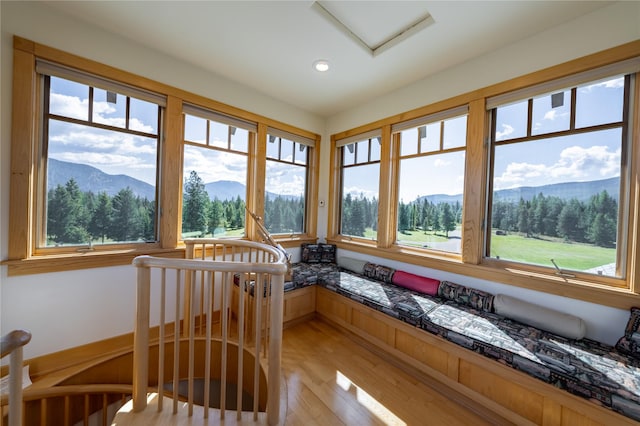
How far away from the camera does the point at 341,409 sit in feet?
5.67

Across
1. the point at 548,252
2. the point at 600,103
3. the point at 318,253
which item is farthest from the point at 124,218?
the point at 600,103

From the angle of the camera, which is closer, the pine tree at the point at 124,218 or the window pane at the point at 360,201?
the pine tree at the point at 124,218

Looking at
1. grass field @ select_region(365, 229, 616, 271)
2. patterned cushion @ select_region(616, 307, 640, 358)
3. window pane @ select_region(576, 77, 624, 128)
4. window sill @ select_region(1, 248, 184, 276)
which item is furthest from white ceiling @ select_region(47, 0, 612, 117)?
patterned cushion @ select_region(616, 307, 640, 358)

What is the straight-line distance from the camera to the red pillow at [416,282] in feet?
8.39

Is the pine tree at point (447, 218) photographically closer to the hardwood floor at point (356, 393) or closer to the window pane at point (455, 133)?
the window pane at point (455, 133)

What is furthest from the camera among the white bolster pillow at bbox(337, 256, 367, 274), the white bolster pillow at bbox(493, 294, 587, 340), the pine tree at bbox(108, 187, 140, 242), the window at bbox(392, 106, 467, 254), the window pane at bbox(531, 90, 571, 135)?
the white bolster pillow at bbox(337, 256, 367, 274)

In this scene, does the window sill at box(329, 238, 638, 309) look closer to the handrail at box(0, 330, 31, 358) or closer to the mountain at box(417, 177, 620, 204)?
the mountain at box(417, 177, 620, 204)

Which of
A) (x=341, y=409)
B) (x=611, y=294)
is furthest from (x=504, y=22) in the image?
(x=341, y=409)

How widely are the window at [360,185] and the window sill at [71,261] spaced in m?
2.52

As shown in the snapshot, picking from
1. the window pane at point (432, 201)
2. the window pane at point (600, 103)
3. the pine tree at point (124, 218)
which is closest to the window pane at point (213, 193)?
the pine tree at point (124, 218)

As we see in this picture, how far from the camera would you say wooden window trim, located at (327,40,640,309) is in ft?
5.63

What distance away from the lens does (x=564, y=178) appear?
2.04m

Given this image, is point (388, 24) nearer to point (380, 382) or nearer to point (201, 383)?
point (380, 382)

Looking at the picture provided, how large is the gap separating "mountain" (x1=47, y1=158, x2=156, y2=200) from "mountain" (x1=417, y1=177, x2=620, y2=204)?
3625 millimetres
